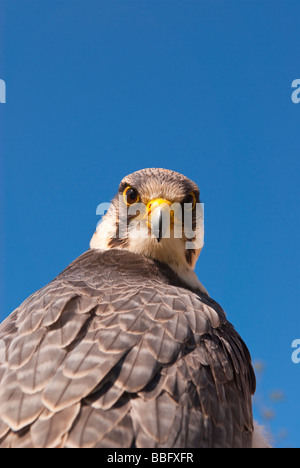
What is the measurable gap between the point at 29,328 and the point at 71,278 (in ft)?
1.98

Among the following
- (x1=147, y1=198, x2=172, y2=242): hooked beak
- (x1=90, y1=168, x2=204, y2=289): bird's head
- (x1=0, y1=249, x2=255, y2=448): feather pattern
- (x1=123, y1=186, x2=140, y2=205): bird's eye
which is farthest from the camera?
(x1=123, y1=186, x2=140, y2=205): bird's eye

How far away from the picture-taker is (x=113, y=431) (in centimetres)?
232

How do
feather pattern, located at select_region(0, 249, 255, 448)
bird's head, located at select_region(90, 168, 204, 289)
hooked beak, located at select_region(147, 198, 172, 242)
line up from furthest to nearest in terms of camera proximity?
bird's head, located at select_region(90, 168, 204, 289)
hooked beak, located at select_region(147, 198, 172, 242)
feather pattern, located at select_region(0, 249, 255, 448)

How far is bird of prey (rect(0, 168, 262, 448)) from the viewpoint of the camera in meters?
2.38

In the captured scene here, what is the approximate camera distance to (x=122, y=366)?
259cm

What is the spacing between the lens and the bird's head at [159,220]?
12.6ft

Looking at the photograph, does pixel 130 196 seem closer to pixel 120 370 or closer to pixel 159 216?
pixel 159 216

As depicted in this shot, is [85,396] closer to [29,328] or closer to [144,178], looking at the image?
[29,328]

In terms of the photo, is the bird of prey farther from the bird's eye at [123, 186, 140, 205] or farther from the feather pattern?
the bird's eye at [123, 186, 140, 205]

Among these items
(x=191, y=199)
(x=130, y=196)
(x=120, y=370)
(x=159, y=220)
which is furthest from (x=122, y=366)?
(x=191, y=199)

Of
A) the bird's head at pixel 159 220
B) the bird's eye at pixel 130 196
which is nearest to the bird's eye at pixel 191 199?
Answer: the bird's head at pixel 159 220

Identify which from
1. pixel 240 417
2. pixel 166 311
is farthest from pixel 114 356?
pixel 240 417

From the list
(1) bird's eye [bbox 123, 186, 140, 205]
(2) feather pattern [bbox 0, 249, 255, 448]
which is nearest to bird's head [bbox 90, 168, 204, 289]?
(1) bird's eye [bbox 123, 186, 140, 205]

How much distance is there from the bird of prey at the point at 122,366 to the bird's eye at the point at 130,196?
0.28m
